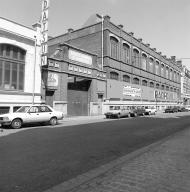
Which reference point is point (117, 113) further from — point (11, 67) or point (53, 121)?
point (11, 67)

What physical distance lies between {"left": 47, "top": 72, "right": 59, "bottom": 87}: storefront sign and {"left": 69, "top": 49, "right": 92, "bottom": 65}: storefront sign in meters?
3.90

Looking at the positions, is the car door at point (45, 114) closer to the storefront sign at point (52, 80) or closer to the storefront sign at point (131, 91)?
the storefront sign at point (52, 80)

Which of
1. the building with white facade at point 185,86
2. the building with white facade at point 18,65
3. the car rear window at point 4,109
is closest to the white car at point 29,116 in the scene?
the car rear window at point 4,109

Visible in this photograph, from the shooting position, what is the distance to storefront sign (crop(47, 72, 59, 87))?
23078 millimetres

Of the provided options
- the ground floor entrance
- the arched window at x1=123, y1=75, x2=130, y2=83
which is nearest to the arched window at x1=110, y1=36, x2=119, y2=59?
the arched window at x1=123, y1=75, x2=130, y2=83

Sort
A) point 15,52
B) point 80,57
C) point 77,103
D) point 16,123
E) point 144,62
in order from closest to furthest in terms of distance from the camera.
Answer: point 16,123 < point 15,52 < point 77,103 < point 80,57 < point 144,62

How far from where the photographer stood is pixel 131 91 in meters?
38.4

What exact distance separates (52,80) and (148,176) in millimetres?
19831

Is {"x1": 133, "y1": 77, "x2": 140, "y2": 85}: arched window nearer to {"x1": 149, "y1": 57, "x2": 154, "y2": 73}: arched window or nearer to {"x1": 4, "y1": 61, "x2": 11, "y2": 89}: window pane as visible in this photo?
{"x1": 149, "y1": 57, "x2": 154, "y2": 73}: arched window

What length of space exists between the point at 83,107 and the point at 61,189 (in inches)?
958

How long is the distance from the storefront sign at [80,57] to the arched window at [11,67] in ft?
23.5

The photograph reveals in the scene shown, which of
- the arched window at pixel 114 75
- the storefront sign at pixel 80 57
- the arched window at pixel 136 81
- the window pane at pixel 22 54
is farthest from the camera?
the arched window at pixel 136 81

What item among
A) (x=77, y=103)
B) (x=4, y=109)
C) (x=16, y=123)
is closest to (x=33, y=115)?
(x=16, y=123)

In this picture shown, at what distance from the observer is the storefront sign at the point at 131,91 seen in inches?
Answer: 1435
